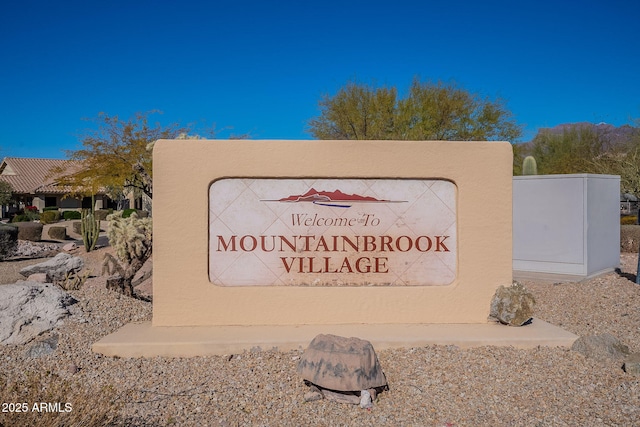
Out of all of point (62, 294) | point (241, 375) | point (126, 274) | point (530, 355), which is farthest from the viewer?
point (126, 274)

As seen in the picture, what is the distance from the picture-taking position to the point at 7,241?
1720 centimetres

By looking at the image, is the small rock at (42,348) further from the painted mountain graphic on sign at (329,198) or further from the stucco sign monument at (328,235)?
the painted mountain graphic on sign at (329,198)

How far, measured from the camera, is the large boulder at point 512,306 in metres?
5.90

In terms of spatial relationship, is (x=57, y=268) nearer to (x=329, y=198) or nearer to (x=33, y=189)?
(x=329, y=198)

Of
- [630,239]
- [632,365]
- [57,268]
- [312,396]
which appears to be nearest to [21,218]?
[57,268]

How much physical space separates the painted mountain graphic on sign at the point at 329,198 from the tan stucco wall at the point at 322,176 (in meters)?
0.23

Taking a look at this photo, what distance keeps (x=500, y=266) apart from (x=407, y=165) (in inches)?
69.4

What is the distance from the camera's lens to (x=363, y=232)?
603cm

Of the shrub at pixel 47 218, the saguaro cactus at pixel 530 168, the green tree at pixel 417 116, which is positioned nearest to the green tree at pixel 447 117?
the green tree at pixel 417 116

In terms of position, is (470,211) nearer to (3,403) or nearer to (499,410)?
(499,410)

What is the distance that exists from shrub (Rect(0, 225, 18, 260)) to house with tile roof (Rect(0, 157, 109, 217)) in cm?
2901

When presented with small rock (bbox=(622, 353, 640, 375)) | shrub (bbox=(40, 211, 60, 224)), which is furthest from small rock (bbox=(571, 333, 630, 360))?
shrub (bbox=(40, 211, 60, 224))

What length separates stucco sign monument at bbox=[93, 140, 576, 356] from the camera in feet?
19.2

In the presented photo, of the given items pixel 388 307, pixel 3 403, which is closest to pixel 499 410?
pixel 388 307
